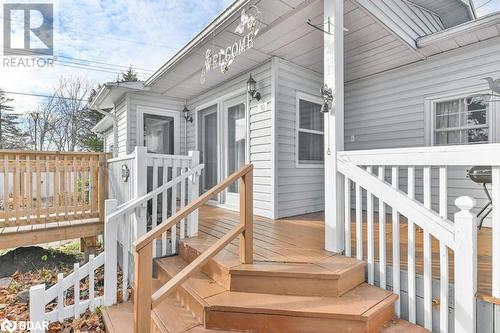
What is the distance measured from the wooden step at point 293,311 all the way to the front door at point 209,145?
366cm

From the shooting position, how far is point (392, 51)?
12.9 feet

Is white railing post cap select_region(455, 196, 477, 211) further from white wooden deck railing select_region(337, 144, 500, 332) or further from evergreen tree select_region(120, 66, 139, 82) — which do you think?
evergreen tree select_region(120, 66, 139, 82)

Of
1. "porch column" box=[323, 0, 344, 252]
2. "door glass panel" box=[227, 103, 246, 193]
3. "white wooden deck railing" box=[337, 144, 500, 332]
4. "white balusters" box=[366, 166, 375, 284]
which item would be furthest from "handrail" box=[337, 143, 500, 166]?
"door glass panel" box=[227, 103, 246, 193]

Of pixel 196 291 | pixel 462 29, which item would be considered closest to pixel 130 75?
pixel 462 29

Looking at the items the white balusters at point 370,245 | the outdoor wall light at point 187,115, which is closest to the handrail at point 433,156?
the white balusters at point 370,245

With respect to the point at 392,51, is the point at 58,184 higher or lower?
lower

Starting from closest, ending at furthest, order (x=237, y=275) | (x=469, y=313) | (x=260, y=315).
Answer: (x=469, y=313) < (x=260, y=315) < (x=237, y=275)

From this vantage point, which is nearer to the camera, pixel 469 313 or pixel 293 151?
pixel 469 313

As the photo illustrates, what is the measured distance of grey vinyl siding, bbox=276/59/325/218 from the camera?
4.36 metres

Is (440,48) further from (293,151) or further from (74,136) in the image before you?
(74,136)

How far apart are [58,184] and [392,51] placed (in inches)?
218

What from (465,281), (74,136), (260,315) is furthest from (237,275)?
(74,136)

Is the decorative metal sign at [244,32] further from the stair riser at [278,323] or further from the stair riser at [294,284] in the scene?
the stair riser at [278,323]

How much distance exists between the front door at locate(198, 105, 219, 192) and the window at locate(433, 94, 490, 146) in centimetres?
387
